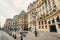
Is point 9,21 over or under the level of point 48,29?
over

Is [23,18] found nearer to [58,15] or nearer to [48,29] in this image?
[48,29]

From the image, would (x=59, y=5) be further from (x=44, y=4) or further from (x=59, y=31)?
(x=44, y=4)

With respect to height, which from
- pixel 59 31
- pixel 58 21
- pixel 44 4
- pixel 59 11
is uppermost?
pixel 44 4

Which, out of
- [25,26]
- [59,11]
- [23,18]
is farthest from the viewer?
[23,18]

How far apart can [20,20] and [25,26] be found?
502 inches

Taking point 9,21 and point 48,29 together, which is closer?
point 48,29

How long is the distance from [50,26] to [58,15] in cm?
803

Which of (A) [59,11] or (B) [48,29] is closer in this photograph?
(A) [59,11]

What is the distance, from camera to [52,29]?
114 feet

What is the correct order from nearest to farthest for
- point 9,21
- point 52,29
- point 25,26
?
point 52,29 < point 25,26 < point 9,21

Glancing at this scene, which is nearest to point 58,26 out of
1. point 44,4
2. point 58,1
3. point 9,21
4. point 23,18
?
point 58,1

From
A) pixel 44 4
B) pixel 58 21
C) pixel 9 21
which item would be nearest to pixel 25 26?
pixel 44 4

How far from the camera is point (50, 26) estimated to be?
3503cm

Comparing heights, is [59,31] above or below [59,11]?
below
